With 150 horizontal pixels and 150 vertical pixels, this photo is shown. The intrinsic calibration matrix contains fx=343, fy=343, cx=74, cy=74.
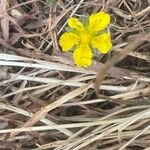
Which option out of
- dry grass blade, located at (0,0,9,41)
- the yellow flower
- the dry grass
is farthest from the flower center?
dry grass blade, located at (0,0,9,41)

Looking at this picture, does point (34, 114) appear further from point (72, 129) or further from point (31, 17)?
point (31, 17)

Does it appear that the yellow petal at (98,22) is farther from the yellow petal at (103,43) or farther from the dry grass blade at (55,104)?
the dry grass blade at (55,104)

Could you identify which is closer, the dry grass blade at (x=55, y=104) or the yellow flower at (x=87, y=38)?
the yellow flower at (x=87, y=38)

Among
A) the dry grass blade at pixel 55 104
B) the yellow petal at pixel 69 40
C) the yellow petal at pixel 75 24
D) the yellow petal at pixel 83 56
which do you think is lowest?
the dry grass blade at pixel 55 104

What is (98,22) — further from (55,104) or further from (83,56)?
(55,104)

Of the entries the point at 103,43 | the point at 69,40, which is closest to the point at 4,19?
the point at 69,40

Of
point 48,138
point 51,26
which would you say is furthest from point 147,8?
point 48,138

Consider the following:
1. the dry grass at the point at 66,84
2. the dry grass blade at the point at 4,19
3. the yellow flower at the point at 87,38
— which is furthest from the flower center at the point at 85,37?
the dry grass blade at the point at 4,19

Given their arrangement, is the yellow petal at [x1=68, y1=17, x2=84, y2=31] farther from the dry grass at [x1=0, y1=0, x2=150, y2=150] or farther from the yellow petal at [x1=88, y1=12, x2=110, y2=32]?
the dry grass at [x1=0, y1=0, x2=150, y2=150]
